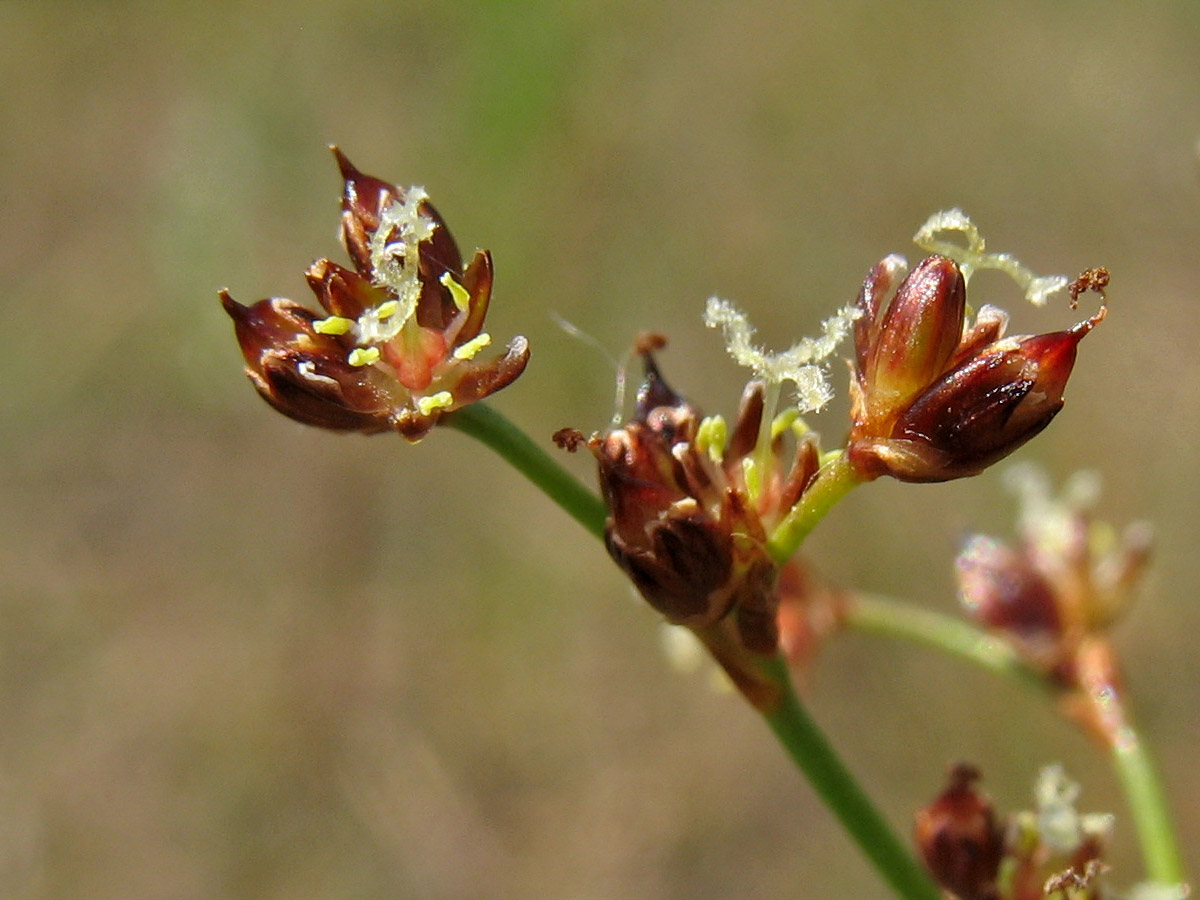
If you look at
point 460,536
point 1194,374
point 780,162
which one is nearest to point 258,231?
point 460,536

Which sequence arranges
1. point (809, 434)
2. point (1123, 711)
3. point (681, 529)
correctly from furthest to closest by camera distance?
point (1123, 711) → point (809, 434) → point (681, 529)

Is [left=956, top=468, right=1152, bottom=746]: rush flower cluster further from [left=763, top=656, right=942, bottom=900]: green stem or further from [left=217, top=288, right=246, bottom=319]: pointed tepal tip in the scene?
[left=217, top=288, right=246, bottom=319]: pointed tepal tip

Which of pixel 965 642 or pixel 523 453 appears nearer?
pixel 523 453

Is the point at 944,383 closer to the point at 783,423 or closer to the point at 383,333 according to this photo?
the point at 783,423

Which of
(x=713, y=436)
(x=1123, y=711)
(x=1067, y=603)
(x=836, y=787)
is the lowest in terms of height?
(x=836, y=787)

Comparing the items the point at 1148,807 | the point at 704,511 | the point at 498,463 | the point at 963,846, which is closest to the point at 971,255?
the point at 704,511

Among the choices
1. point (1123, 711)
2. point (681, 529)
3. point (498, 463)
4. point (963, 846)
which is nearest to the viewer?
point (681, 529)

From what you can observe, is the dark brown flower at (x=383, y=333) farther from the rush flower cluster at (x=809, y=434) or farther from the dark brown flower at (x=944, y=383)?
the dark brown flower at (x=944, y=383)
